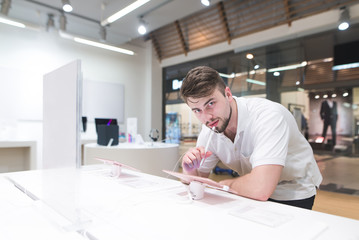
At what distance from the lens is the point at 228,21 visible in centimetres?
506

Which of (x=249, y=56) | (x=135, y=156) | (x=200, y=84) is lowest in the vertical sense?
(x=135, y=156)

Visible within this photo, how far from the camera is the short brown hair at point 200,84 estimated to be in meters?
1.17

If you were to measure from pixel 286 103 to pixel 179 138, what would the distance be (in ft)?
9.79

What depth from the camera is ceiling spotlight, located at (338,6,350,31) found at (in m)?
3.61

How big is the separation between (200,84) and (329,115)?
13.2 feet

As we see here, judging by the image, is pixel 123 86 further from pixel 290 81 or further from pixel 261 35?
pixel 290 81

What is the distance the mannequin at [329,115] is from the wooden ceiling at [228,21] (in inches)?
60.4

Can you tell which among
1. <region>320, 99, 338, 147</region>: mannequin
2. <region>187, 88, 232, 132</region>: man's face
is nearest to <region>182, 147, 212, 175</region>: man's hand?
<region>187, 88, 232, 132</region>: man's face

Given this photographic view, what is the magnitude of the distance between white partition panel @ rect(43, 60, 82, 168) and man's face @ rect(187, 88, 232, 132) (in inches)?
22.4

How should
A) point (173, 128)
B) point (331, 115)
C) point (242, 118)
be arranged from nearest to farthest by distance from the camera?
1. point (242, 118)
2. point (331, 115)
3. point (173, 128)

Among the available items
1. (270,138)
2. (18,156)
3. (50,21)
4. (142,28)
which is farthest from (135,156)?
(50,21)

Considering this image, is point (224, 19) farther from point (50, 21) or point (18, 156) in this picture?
point (18, 156)

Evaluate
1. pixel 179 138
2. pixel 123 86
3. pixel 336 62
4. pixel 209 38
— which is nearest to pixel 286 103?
pixel 336 62

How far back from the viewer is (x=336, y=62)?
4.13 m
